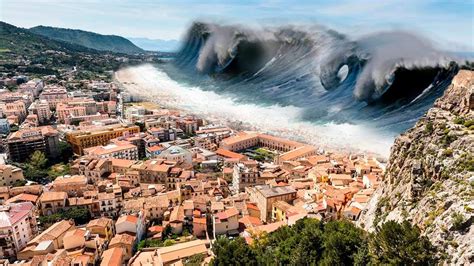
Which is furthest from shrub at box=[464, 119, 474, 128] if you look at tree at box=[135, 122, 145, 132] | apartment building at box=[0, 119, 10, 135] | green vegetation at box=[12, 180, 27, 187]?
apartment building at box=[0, 119, 10, 135]

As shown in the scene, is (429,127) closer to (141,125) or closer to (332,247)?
(332,247)

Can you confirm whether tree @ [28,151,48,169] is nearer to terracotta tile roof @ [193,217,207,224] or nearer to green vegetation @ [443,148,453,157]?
terracotta tile roof @ [193,217,207,224]

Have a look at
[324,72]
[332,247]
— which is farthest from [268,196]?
[324,72]

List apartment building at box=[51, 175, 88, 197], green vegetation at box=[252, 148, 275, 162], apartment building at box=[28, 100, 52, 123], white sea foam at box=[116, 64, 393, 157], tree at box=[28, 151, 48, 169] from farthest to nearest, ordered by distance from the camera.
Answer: apartment building at box=[28, 100, 52, 123]
green vegetation at box=[252, 148, 275, 162]
white sea foam at box=[116, 64, 393, 157]
tree at box=[28, 151, 48, 169]
apartment building at box=[51, 175, 88, 197]

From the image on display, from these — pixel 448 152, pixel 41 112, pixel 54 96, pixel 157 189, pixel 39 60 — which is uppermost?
pixel 448 152

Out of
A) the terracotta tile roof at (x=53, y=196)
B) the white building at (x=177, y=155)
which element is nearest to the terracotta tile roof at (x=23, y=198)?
the terracotta tile roof at (x=53, y=196)

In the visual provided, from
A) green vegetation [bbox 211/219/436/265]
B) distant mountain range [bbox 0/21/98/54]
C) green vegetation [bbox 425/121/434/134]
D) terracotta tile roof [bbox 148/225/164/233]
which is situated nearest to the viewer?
green vegetation [bbox 211/219/436/265]

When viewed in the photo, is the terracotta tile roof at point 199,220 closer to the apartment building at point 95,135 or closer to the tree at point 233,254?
the tree at point 233,254
